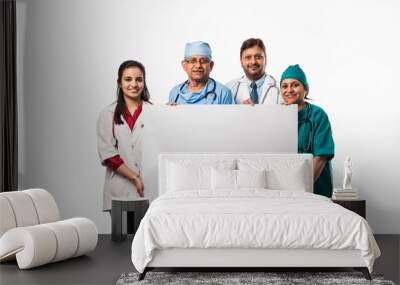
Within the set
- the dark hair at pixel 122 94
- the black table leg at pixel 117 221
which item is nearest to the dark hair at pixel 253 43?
the dark hair at pixel 122 94

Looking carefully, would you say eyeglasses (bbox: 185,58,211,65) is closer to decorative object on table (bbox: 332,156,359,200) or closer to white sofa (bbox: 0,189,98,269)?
decorative object on table (bbox: 332,156,359,200)

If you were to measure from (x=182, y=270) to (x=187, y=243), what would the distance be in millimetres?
502

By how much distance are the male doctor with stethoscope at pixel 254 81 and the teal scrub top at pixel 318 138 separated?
1.29 feet

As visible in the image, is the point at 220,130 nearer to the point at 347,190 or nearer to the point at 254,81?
the point at 254,81

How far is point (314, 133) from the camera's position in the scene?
7793 mm

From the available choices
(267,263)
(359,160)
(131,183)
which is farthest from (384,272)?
(131,183)

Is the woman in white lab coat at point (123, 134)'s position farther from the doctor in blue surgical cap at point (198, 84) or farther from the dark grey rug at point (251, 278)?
the dark grey rug at point (251, 278)

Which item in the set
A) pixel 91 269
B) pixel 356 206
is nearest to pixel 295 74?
pixel 356 206

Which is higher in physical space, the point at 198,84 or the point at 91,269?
the point at 198,84

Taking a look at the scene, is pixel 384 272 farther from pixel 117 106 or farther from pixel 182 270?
pixel 117 106

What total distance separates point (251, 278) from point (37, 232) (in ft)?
5.68

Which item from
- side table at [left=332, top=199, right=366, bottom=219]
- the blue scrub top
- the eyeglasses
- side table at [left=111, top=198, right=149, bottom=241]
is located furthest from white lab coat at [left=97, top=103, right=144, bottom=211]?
side table at [left=332, top=199, right=366, bottom=219]

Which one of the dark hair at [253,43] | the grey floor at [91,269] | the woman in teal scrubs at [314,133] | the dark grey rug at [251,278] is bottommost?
the grey floor at [91,269]

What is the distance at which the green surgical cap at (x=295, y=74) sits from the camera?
779 centimetres
